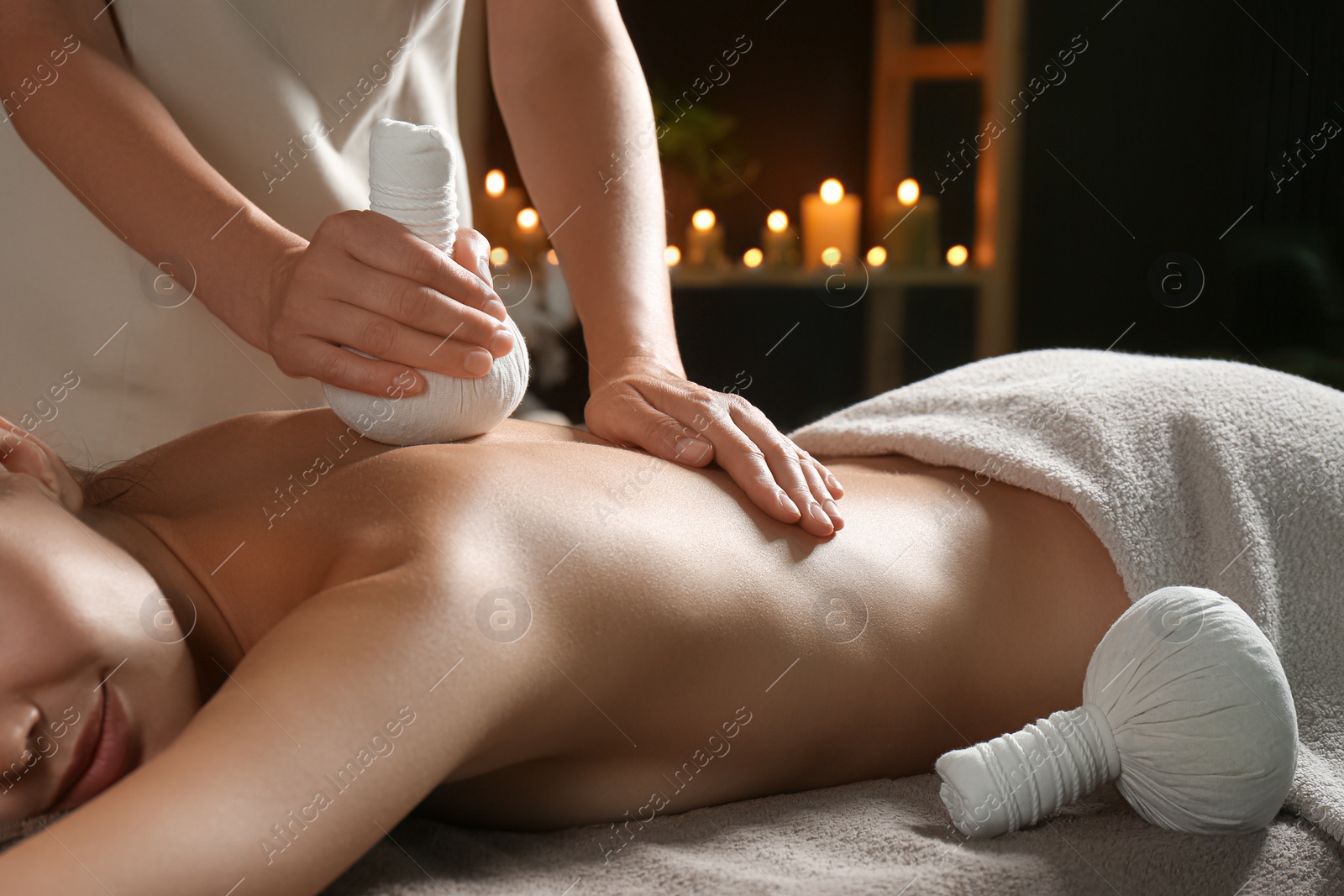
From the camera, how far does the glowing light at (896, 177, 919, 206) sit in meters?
3.10

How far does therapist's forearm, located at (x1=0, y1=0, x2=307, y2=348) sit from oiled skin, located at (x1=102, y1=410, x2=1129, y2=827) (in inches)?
5.1

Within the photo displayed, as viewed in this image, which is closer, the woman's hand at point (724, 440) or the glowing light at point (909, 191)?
the woman's hand at point (724, 440)

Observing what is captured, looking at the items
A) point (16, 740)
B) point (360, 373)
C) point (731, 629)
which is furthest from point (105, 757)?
point (731, 629)

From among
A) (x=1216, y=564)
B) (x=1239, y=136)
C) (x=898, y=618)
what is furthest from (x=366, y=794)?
(x=1239, y=136)

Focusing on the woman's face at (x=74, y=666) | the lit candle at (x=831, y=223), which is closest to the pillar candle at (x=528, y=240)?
the lit candle at (x=831, y=223)

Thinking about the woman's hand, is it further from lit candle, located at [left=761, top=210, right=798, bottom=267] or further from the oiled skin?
lit candle, located at [left=761, top=210, right=798, bottom=267]

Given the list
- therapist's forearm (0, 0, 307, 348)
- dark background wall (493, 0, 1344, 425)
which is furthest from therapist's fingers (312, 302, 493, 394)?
dark background wall (493, 0, 1344, 425)

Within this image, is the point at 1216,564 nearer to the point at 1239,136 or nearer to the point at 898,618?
the point at 898,618

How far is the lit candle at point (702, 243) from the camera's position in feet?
10.5

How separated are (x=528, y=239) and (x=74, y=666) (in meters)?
2.58

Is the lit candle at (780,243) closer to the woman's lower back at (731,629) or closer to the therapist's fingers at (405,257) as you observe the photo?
the woman's lower back at (731,629)

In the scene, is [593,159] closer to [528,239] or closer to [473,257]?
[473,257]

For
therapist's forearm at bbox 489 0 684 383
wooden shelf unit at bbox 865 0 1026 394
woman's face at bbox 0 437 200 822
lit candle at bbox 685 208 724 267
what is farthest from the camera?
lit candle at bbox 685 208 724 267

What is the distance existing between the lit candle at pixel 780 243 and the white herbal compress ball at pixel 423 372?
2.48m
